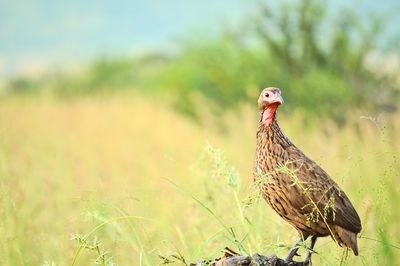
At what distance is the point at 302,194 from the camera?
115 inches

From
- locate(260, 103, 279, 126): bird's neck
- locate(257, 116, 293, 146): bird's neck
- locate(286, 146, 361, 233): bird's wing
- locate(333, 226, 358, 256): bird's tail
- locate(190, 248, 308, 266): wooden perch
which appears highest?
locate(260, 103, 279, 126): bird's neck

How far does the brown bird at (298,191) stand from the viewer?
2.93m

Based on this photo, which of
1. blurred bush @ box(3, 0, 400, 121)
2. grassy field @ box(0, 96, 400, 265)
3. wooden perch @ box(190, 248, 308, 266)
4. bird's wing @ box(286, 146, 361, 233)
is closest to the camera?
wooden perch @ box(190, 248, 308, 266)

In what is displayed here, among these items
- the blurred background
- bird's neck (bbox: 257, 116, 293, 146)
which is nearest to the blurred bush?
the blurred background

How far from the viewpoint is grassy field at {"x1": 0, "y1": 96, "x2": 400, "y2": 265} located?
303 cm

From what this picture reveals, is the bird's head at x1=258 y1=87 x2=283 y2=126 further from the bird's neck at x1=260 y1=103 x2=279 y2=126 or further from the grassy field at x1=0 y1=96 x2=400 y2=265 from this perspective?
the grassy field at x1=0 y1=96 x2=400 y2=265

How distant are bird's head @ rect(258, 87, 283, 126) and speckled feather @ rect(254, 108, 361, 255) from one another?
0.03 meters

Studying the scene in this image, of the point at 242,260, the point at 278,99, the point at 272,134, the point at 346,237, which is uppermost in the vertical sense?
the point at 278,99

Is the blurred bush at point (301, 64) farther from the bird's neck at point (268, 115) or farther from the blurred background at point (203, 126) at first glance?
the bird's neck at point (268, 115)

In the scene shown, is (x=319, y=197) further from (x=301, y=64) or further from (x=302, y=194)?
(x=301, y=64)

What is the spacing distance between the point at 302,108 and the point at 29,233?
6.64 metres

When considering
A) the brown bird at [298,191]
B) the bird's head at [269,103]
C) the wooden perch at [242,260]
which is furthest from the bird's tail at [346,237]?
the bird's head at [269,103]

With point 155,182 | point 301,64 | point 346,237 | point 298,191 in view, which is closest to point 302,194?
point 298,191

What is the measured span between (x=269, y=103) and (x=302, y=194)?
1.23 ft
